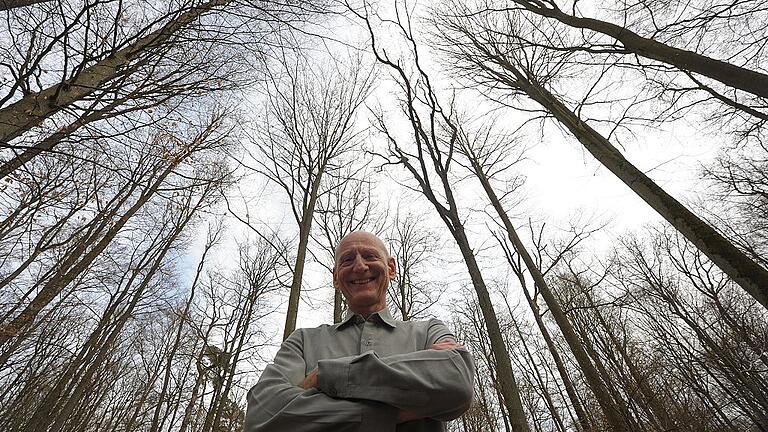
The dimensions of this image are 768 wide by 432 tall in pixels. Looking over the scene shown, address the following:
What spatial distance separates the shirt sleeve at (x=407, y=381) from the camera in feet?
3.72

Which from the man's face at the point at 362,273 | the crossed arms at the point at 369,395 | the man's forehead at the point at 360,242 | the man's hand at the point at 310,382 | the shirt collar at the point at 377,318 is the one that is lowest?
the crossed arms at the point at 369,395

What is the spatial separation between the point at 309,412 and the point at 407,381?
320 millimetres

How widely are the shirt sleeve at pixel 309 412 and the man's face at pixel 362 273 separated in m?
0.49

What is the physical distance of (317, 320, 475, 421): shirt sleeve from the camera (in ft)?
3.72

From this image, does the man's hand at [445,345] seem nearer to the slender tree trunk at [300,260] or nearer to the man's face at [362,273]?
the man's face at [362,273]

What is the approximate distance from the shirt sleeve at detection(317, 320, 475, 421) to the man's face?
51cm

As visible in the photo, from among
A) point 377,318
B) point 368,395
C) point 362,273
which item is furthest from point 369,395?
point 362,273

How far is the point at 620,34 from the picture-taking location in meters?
5.46

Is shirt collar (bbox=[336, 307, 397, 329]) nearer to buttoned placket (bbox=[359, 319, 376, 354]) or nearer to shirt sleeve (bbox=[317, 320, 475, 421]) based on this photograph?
buttoned placket (bbox=[359, 319, 376, 354])

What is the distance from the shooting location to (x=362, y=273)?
68.9 inches

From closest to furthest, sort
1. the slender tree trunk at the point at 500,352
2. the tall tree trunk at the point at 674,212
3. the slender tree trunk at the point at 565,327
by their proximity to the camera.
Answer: the slender tree trunk at the point at 500,352, the tall tree trunk at the point at 674,212, the slender tree trunk at the point at 565,327

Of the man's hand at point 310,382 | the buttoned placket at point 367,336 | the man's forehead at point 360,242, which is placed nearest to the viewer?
the man's hand at point 310,382

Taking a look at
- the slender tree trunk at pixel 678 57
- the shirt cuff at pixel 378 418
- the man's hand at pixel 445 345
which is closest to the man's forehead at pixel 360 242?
the man's hand at pixel 445 345

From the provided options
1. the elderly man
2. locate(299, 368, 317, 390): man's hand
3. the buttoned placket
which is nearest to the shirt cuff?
the elderly man
